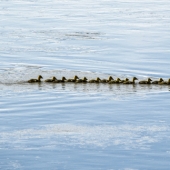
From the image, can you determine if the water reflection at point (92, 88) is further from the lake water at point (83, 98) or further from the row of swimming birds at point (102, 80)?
the row of swimming birds at point (102, 80)

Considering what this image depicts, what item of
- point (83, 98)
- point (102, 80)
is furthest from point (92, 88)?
point (83, 98)

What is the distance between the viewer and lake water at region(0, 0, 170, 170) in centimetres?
2191

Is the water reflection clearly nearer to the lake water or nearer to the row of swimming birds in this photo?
the lake water

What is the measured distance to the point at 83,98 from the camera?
28375 millimetres

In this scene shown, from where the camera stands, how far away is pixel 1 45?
131 feet

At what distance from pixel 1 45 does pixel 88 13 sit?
1604 centimetres

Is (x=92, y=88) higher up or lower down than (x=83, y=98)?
higher up

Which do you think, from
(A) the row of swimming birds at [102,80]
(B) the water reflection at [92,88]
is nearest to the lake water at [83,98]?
(B) the water reflection at [92,88]

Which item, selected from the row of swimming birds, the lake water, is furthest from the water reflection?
the row of swimming birds

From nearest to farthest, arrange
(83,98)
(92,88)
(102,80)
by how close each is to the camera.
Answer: (83,98) < (92,88) < (102,80)

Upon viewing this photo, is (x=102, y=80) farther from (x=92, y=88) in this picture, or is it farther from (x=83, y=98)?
(x=83, y=98)

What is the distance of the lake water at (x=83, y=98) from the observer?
2191 centimetres

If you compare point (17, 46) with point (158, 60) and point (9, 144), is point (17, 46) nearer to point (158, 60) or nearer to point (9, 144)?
point (158, 60)

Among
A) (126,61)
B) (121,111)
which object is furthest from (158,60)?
(121,111)
